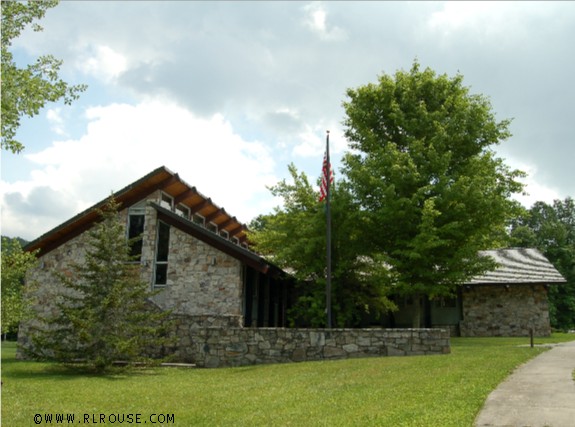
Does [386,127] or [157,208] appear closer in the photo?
[157,208]

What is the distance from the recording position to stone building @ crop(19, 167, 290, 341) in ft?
61.6

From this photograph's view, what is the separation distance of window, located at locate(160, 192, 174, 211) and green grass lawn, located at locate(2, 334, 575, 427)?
26.6ft

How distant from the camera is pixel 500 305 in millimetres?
26188

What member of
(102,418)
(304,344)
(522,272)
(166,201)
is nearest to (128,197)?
(166,201)

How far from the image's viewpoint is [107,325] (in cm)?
1450

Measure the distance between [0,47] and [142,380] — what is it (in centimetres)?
830

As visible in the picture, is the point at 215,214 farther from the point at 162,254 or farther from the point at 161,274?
the point at 161,274

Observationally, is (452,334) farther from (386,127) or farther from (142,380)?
(142,380)

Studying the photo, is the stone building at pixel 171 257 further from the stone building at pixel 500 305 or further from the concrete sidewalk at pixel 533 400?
the stone building at pixel 500 305

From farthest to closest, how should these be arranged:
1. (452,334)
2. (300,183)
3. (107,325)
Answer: (452,334)
(300,183)
(107,325)

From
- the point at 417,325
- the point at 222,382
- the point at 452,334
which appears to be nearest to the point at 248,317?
the point at 417,325

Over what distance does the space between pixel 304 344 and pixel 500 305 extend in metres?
15.0

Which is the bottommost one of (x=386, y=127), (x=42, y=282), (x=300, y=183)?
(x=42, y=282)

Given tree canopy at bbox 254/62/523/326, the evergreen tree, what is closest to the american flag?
tree canopy at bbox 254/62/523/326
